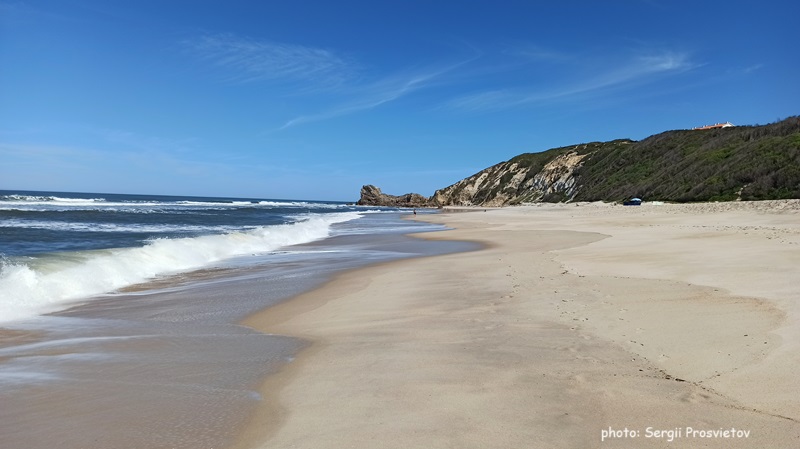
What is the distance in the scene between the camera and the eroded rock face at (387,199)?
4683 inches

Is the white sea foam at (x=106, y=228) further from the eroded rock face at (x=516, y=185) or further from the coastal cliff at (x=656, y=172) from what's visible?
the eroded rock face at (x=516, y=185)

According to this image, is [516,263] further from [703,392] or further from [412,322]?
[703,392]

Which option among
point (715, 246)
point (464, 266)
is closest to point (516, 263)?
point (464, 266)

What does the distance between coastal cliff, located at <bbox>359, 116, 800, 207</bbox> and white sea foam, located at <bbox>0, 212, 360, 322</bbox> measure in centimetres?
3233

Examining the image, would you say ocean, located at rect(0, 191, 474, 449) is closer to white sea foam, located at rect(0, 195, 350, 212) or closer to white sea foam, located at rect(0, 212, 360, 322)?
white sea foam, located at rect(0, 212, 360, 322)

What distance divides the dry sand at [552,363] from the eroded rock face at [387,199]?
348ft

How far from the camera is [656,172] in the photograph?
185 ft

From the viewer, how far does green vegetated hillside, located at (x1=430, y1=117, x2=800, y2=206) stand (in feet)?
118

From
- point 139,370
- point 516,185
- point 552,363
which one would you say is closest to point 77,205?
point 516,185

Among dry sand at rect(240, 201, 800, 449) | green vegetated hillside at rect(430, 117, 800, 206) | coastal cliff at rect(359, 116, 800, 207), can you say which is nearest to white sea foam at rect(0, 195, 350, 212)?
coastal cliff at rect(359, 116, 800, 207)

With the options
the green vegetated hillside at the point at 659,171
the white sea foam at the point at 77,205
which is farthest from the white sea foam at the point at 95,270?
the white sea foam at the point at 77,205

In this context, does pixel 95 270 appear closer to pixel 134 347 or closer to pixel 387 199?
pixel 134 347

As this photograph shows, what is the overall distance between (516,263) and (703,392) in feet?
29.0

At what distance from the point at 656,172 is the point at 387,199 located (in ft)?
263
